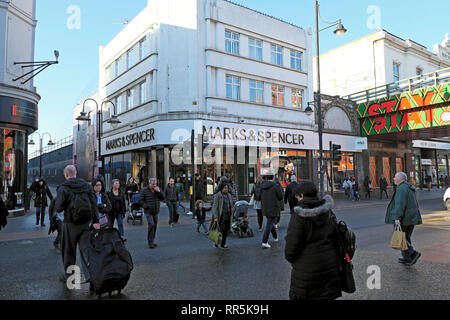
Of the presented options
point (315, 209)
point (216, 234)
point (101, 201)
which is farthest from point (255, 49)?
point (315, 209)

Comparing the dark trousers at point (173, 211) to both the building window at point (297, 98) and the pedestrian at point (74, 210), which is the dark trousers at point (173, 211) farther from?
the building window at point (297, 98)

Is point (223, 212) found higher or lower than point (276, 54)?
lower

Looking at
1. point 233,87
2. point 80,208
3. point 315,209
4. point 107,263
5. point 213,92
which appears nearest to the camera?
point 315,209

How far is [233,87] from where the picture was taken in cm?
2119

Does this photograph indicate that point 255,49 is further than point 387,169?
No

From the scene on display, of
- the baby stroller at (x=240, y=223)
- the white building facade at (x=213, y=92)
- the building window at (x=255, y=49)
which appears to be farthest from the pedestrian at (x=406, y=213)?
the building window at (x=255, y=49)

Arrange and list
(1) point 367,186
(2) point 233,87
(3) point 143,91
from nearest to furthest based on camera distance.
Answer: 1. (2) point 233,87
2. (3) point 143,91
3. (1) point 367,186

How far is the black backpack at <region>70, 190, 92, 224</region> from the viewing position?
4.92m

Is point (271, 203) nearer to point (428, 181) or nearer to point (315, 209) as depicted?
point (315, 209)

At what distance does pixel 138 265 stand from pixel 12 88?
12.1 metres

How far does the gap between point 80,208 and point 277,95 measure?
19.9 meters

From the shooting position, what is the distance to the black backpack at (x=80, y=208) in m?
4.92
